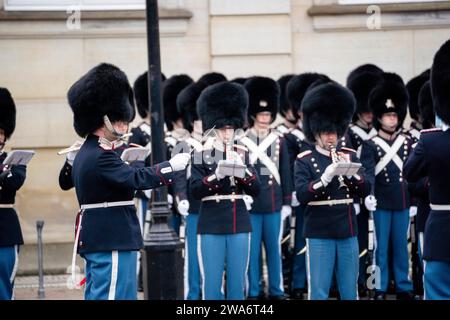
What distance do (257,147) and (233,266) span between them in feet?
5.05

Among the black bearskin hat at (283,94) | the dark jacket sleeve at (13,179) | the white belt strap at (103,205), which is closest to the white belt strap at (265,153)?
the black bearskin hat at (283,94)

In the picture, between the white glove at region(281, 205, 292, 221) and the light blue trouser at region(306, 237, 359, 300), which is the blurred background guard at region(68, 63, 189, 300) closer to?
the light blue trouser at region(306, 237, 359, 300)

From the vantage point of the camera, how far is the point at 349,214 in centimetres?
871

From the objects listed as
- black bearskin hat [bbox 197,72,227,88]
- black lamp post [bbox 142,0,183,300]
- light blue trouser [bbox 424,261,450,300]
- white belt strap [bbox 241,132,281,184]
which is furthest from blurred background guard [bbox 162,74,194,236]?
light blue trouser [bbox 424,261,450,300]

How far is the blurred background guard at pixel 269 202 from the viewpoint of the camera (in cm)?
1018

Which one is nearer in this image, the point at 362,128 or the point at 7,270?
the point at 7,270

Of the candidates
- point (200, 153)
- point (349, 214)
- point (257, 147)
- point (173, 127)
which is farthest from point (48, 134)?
point (349, 214)

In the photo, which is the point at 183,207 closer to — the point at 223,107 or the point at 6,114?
the point at 223,107

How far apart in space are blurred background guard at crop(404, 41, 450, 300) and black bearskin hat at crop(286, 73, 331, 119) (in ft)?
12.5

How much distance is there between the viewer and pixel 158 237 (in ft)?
29.6

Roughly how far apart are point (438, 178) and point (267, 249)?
10.5 feet

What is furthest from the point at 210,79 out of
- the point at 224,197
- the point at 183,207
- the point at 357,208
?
the point at 224,197

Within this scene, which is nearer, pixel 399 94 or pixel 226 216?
pixel 226 216
